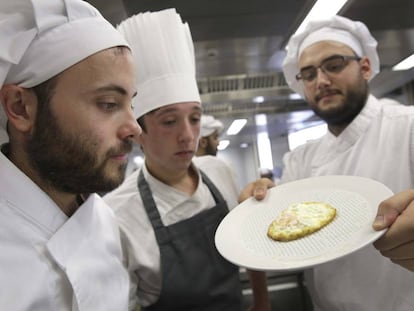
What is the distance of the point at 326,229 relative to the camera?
2.61 feet

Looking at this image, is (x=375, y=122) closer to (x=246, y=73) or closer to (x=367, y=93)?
(x=367, y=93)

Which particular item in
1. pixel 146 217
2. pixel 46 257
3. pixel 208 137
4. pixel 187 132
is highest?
pixel 187 132

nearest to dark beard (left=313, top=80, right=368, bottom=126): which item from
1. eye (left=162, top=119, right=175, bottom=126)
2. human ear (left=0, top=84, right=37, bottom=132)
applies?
eye (left=162, top=119, right=175, bottom=126)

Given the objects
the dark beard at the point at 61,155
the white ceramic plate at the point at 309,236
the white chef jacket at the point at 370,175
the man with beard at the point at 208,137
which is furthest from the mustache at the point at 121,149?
the man with beard at the point at 208,137

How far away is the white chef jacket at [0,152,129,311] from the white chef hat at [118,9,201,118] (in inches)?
21.5

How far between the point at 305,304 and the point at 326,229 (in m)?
1.02

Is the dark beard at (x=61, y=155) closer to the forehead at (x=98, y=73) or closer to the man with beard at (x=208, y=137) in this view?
the forehead at (x=98, y=73)

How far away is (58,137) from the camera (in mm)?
733

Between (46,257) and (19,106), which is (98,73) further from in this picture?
(46,257)

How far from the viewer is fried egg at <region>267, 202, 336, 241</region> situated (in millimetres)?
805

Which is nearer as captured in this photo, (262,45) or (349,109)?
(349,109)

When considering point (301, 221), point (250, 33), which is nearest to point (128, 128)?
point (301, 221)

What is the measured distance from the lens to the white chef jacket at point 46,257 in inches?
24.8

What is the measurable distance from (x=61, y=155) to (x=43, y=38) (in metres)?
0.28
